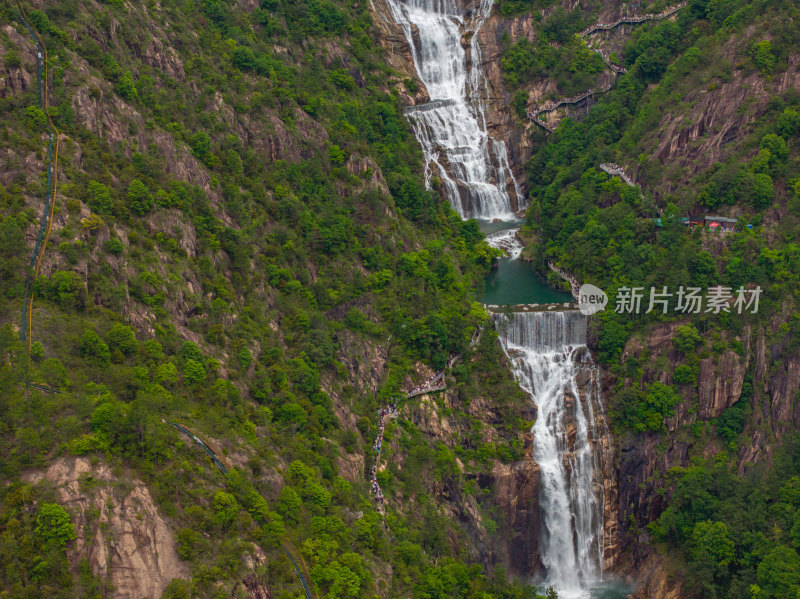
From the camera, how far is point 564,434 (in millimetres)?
68000

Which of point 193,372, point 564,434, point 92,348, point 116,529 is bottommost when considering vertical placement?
point 116,529

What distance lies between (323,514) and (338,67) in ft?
161

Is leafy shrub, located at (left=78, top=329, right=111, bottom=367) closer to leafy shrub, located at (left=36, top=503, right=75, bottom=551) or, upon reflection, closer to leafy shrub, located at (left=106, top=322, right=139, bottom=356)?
leafy shrub, located at (left=106, top=322, right=139, bottom=356)

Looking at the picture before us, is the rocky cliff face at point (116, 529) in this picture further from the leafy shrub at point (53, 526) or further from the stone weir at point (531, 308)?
the stone weir at point (531, 308)

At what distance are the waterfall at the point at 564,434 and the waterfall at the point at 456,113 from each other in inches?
873

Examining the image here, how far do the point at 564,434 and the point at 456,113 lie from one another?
134 ft

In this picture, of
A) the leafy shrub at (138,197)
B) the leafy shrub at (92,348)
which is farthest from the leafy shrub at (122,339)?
the leafy shrub at (138,197)

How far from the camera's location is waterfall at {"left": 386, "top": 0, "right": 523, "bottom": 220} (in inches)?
3580

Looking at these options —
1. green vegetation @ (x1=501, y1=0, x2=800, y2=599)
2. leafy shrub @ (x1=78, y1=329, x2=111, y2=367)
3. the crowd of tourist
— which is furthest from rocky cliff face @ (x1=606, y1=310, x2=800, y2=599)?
leafy shrub @ (x1=78, y1=329, x2=111, y2=367)

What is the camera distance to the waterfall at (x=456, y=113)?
90.9 meters

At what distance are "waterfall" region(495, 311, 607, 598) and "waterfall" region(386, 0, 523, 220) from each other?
72.7 feet

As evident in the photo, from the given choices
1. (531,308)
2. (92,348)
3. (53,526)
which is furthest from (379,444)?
(53,526)

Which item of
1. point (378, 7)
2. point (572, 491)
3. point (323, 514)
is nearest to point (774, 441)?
point (572, 491)

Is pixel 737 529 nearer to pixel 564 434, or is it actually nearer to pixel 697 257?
pixel 564 434
